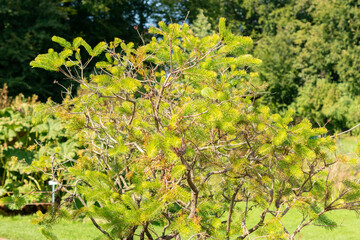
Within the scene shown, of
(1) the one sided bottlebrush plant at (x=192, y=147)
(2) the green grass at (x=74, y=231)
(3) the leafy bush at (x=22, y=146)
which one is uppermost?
(1) the one sided bottlebrush plant at (x=192, y=147)

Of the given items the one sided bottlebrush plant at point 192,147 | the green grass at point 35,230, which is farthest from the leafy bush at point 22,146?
the one sided bottlebrush plant at point 192,147

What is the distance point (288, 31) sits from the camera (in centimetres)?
3188

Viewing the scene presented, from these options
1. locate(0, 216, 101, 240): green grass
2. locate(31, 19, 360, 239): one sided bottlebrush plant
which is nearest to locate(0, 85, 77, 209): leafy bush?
locate(0, 216, 101, 240): green grass

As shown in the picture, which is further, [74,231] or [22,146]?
[22,146]

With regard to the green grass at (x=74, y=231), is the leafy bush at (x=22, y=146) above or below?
above

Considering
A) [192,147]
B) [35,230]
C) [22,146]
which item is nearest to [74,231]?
[35,230]

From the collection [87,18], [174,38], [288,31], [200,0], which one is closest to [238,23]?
[288,31]

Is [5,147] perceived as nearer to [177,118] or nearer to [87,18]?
[177,118]

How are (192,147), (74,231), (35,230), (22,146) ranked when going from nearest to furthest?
(192,147) → (35,230) → (74,231) → (22,146)

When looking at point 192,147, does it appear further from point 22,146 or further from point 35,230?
point 22,146

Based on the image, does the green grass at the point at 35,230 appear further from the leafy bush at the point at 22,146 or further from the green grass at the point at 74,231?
the leafy bush at the point at 22,146

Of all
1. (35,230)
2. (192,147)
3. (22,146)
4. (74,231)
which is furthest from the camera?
(22,146)

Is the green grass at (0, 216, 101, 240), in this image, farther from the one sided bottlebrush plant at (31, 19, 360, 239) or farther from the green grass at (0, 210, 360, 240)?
the one sided bottlebrush plant at (31, 19, 360, 239)

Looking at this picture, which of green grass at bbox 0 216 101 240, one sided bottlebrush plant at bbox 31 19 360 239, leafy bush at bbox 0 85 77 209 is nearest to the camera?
one sided bottlebrush plant at bbox 31 19 360 239
